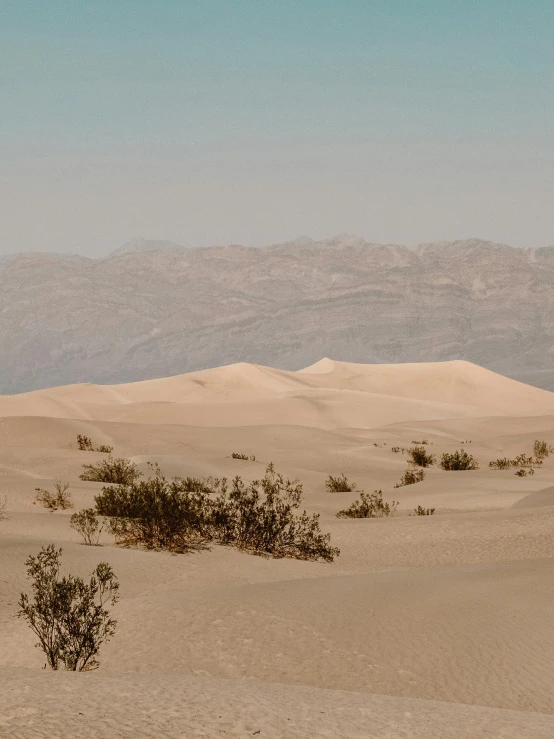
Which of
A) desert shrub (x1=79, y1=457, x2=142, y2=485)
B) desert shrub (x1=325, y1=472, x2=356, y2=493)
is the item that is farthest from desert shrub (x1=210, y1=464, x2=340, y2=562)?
desert shrub (x1=325, y1=472, x2=356, y2=493)

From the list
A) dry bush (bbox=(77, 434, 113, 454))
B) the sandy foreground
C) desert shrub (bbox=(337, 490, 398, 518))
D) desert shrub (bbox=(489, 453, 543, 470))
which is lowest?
desert shrub (bbox=(489, 453, 543, 470))

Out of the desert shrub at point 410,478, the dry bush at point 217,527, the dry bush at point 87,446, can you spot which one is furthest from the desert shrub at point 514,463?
the dry bush at point 217,527

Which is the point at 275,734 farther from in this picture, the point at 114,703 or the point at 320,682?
the point at 320,682

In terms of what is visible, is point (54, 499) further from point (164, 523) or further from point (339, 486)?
point (339, 486)

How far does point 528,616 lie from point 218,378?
Result: 74.4 m

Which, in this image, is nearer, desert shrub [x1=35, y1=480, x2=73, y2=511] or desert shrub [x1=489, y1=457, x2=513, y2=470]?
desert shrub [x1=35, y1=480, x2=73, y2=511]

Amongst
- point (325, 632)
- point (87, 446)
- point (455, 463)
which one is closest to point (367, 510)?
point (325, 632)

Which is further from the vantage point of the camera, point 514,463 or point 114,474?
point 514,463

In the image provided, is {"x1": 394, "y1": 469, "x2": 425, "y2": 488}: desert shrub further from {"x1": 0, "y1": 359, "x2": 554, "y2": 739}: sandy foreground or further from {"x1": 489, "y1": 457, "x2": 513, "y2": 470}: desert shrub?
{"x1": 489, "y1": 457, "x2": 513, "y2": 470}: desert shrub

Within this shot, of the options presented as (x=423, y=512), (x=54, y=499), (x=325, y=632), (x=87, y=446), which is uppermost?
(x=87, y=446)

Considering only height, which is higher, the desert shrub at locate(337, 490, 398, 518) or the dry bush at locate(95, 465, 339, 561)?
the dry bush at locate(95, 465, 339, 561)

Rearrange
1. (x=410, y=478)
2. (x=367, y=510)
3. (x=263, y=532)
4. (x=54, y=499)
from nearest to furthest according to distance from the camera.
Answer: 1. (x=263, y=532)
2. (x=54, y=499)
3. (x=367, y=510)
4. (x=410, y=478)

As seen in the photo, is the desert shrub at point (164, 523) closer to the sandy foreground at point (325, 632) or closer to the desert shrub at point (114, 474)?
A: the sandy foreground at point (325, 632)

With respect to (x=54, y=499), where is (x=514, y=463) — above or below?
below
